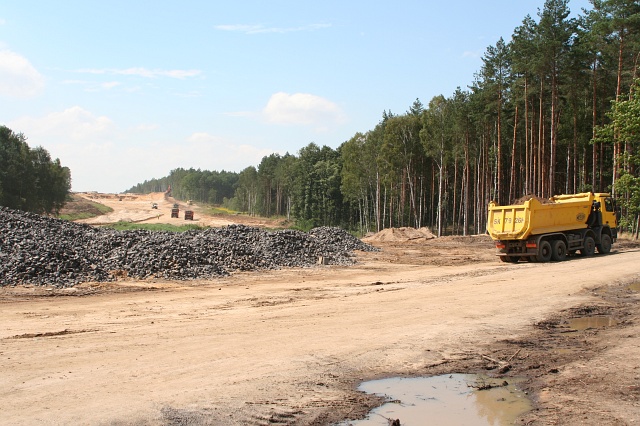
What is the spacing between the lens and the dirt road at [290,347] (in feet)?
21.4

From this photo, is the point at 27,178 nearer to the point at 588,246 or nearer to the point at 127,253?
the point at 127,253

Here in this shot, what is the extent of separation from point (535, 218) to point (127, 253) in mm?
15715

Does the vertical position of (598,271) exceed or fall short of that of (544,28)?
A: it falls short

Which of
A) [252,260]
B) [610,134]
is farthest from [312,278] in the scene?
[610,134]

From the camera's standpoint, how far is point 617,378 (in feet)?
25.2

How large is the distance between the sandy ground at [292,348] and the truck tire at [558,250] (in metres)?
5.98

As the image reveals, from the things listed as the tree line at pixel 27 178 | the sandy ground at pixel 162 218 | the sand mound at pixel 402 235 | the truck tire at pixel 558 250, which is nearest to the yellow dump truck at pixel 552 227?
the truck tire at pixel 558 250

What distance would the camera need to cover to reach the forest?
3491 centimetres

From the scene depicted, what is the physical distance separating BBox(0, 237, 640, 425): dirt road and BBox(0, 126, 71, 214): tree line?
5183cm

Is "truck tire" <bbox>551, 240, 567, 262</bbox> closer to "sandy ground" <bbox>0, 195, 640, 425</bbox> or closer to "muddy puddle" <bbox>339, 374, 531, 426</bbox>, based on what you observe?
"sandy ground" <bbox>0, 195, 640, 425</bbox>

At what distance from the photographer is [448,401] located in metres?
7.18

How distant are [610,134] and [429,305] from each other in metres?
24.1

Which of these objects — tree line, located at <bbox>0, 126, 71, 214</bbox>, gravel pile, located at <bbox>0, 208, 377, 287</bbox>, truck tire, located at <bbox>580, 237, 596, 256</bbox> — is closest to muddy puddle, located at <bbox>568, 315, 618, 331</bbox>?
gravel pile, located at <bbox>0, 208, 377, 287</bbox>

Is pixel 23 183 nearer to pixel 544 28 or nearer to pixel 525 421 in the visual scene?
pixel 544 28
